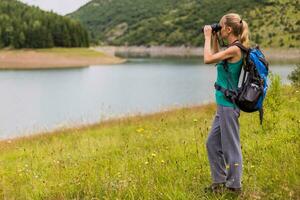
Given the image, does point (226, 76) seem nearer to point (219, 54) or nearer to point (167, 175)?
point (219, 54)

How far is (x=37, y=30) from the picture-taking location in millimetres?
131500

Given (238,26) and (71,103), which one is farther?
(71,103)

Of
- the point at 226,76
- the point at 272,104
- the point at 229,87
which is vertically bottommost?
the point at 272,104

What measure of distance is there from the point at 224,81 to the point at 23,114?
29949mm

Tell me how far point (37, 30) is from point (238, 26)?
5149 inches

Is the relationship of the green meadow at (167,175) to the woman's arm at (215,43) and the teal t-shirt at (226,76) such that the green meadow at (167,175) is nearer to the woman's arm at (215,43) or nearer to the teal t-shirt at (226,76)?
the teal t-shirt at (226,76)

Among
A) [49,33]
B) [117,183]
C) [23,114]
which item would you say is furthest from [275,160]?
[49,33]

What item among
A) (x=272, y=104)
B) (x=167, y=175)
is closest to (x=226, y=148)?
(x=167, y=175)

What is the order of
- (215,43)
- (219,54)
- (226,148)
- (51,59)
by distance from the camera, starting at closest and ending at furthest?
(219,54) → (226,148) → (215,43) → (51,59)

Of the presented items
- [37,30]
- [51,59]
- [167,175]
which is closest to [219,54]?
[167,175]

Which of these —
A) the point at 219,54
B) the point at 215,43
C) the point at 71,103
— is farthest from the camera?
the point at 71,103

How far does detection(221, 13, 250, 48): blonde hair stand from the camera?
577 cm

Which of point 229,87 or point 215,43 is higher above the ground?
point 215,43

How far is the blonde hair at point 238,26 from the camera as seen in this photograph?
5.77 metres
